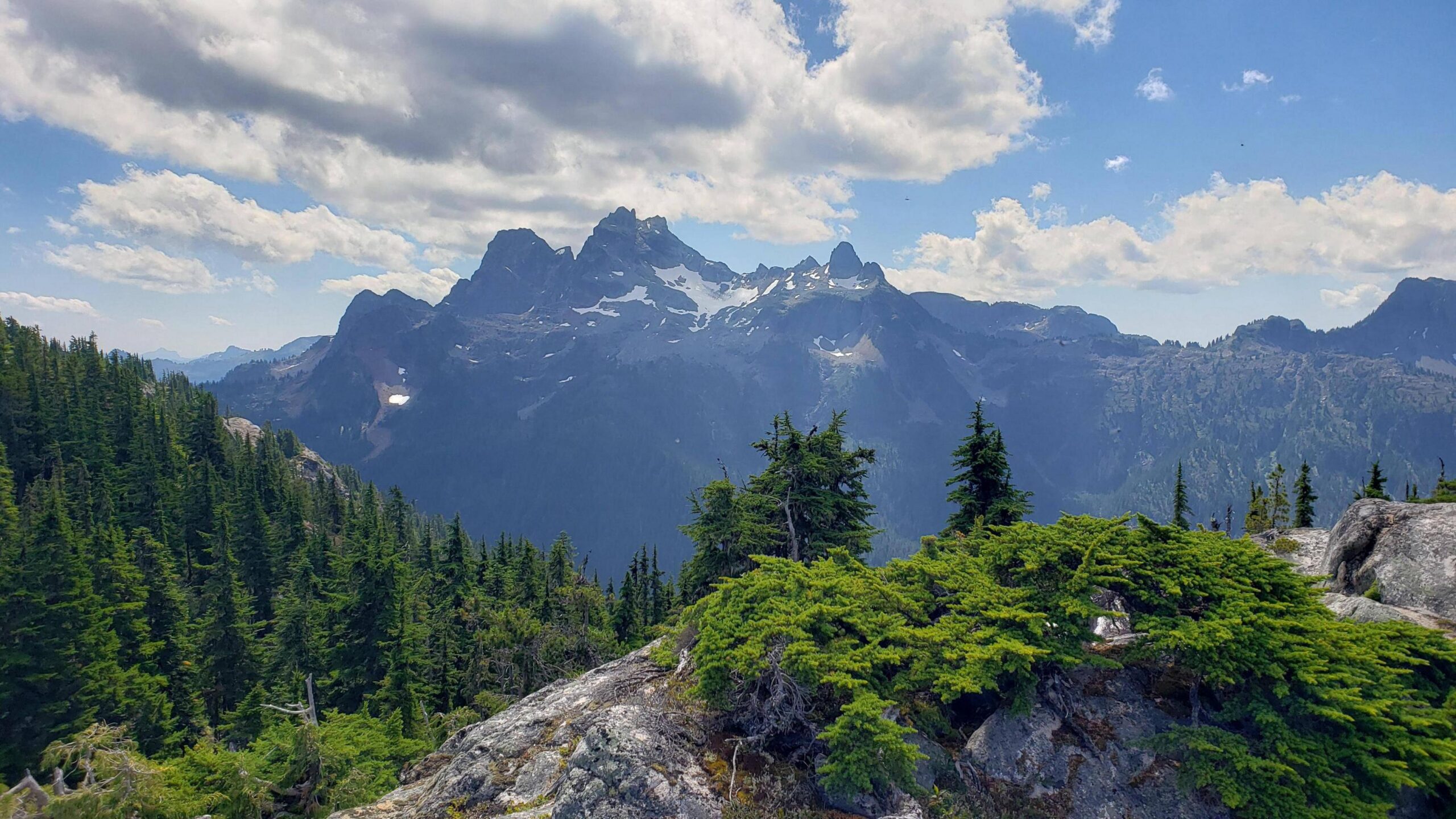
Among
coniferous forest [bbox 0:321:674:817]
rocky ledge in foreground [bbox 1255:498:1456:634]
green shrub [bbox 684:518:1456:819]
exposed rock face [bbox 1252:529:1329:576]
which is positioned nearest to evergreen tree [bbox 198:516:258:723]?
coniferous forest [bbox 0:321:674:817]

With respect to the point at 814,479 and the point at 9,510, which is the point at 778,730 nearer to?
the point at 814,479

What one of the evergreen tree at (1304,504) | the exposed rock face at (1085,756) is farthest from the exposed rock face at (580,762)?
the evergreen tree at (1304,504)

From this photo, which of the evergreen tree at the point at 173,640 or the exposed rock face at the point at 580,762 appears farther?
the evergreen tree at the point at 173,640

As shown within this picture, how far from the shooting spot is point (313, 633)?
164ft

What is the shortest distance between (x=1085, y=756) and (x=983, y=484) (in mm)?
A: 20114

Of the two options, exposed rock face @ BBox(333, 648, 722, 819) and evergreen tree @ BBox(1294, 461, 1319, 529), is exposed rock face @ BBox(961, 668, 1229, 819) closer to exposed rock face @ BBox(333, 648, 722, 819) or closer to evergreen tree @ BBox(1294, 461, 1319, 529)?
exposed rock face @ BBox(333, 648, 722, 819)

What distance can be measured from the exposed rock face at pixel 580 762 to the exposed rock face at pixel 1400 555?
24949 millimetres

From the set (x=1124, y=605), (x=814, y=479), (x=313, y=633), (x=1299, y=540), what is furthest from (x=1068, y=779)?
(x=313, y=633)

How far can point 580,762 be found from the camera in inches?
576

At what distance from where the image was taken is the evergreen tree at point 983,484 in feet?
111

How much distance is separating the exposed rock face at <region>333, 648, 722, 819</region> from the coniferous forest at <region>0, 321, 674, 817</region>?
20.7 feet

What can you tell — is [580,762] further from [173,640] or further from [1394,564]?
[173,640]

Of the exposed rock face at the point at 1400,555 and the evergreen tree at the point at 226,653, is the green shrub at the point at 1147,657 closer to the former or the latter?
the exposed rock face at the point at 1400,555

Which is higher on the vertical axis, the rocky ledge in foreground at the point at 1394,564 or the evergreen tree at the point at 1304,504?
the rocky ledge in foreground at the point at 1394,564
